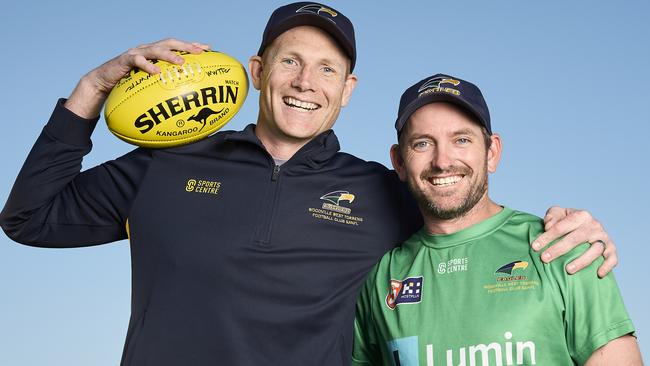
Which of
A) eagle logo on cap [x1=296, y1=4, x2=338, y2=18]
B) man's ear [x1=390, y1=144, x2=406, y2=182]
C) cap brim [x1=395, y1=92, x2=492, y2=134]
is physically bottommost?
man's ear [x1=390, y1=144, x2=406, y2=182]

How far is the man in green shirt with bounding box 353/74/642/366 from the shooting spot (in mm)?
2986

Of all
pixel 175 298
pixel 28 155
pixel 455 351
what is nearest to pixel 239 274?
pixel 175 298

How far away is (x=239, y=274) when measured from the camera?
3.35 meters

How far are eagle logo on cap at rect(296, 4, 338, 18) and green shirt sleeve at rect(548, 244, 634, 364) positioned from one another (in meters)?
1.82

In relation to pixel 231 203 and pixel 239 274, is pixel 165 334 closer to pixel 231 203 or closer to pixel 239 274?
pixel 239 274

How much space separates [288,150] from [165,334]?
46.2 inches

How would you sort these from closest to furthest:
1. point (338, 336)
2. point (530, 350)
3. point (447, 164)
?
1. point (530, 350)
2. point (447, 164)
3. point (338, 336)

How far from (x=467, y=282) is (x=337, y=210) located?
2.61ft

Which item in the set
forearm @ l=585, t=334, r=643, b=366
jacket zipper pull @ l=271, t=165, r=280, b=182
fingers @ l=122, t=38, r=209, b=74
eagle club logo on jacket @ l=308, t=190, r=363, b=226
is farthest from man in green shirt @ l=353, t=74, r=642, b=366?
fingers @ l=122, t=38, r=209, b=74

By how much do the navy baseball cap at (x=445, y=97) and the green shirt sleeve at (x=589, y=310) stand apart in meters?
0.84

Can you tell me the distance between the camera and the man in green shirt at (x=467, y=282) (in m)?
2.99

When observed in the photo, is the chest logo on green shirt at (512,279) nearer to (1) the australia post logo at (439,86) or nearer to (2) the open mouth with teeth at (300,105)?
(1) the australia post logo at (439,86)

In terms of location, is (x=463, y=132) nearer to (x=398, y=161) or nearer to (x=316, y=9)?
(x=398, y=161)

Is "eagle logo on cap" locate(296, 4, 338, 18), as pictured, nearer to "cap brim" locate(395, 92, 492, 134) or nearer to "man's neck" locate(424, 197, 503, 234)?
"cap brim" locate(395, 92, 492, 134)
